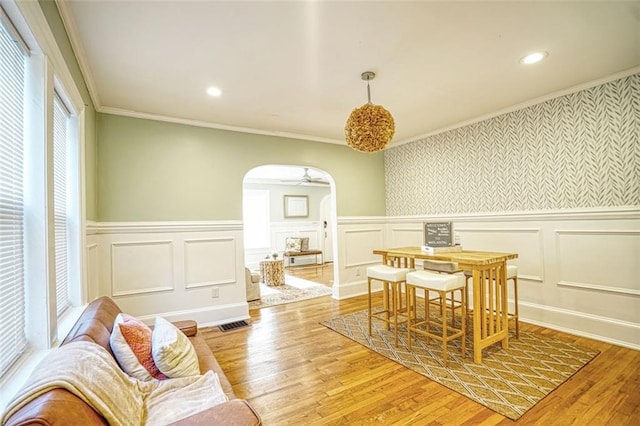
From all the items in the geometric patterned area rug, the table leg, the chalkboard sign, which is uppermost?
the chalkboard sign

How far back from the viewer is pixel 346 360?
2.70m

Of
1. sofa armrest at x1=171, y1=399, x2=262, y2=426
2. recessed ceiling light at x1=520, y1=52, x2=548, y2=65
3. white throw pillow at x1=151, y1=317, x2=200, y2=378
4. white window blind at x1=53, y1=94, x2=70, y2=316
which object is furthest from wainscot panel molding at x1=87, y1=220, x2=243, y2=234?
recessed ceiling light at x1=520, y1=52, x2=548, y2=65

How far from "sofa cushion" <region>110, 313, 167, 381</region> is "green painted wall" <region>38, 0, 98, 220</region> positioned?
1.53m

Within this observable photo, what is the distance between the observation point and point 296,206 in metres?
8.71

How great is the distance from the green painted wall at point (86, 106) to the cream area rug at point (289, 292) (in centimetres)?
252

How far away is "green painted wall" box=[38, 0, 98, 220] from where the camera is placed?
1.67 meters

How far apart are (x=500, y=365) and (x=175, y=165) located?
13.0 feet

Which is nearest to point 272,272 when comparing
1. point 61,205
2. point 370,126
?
point 61,205

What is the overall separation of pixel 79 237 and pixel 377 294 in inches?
160

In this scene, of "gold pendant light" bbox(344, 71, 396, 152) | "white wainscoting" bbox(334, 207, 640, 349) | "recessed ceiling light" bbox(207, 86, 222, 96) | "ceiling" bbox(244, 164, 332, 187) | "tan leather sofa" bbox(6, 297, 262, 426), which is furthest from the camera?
"ceiling" bbox(244, 164, 332, 187)

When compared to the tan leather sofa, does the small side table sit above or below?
below

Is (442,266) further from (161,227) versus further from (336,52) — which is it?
(161,227)

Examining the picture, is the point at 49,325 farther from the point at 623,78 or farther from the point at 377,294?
the point at 623,78

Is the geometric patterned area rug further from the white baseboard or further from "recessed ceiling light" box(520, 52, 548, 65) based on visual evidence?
"recessed ceiling light" box(520, 52, 548, 65)
